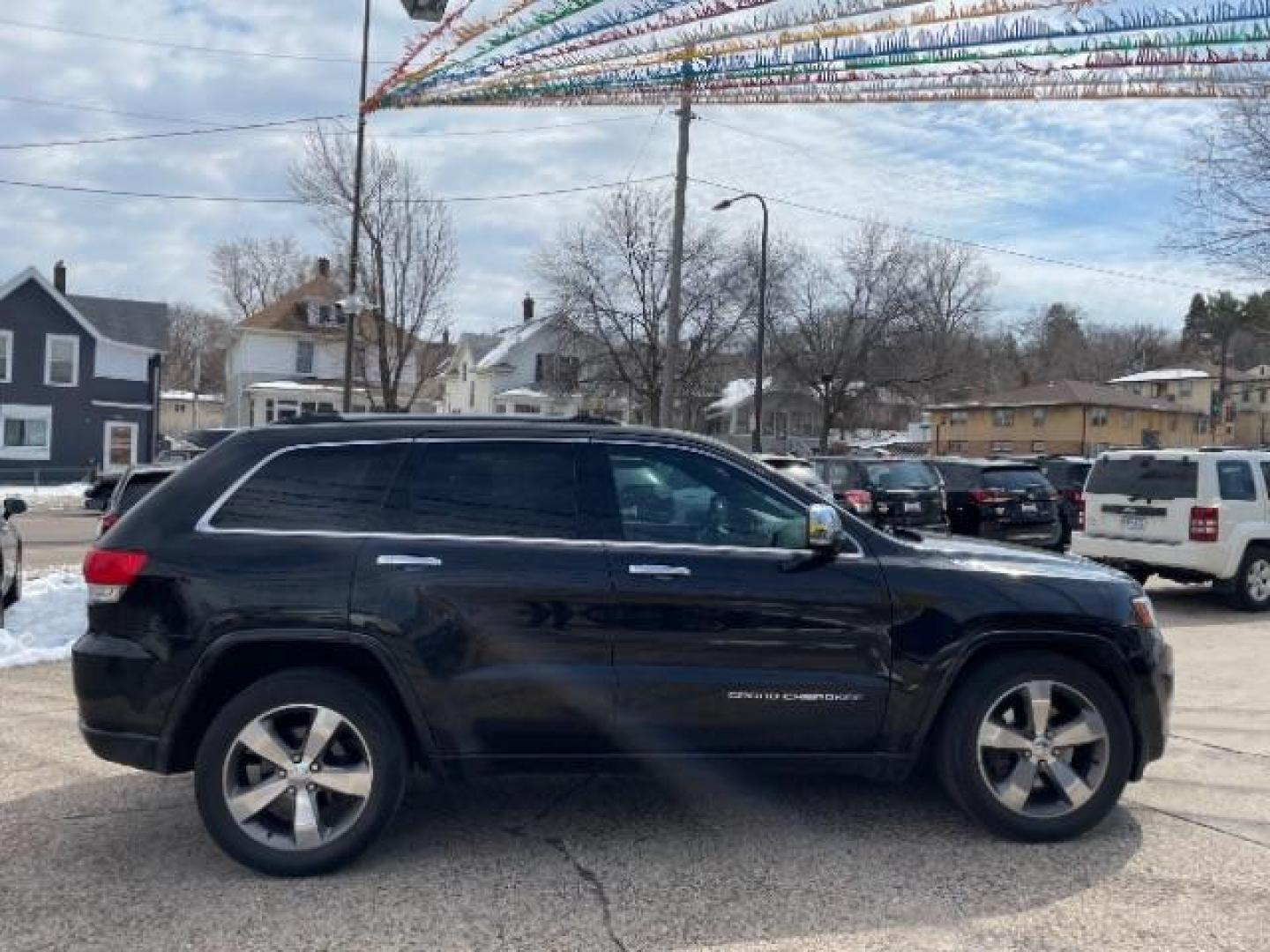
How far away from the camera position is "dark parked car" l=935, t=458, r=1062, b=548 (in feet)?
50.9

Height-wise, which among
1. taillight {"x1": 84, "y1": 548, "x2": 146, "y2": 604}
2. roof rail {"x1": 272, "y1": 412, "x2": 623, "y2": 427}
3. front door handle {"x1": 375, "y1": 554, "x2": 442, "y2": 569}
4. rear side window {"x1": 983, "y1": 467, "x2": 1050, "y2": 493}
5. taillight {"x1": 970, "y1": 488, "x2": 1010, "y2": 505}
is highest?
roof rail {"x1": 272, "y1": 412, "x2": 623, "y2": 427}

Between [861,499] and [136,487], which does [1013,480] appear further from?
[136,487]

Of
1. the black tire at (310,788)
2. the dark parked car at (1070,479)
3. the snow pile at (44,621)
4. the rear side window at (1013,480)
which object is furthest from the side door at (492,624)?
the dark parked car at (1070,479)

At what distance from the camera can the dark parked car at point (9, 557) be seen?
8711 mm

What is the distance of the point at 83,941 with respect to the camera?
3.60m

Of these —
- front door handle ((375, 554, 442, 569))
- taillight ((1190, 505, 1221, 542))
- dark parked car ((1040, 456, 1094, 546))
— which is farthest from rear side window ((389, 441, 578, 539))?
dark parked car ((1040, 456, 1094, 546))

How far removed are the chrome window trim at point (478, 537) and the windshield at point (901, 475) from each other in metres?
11.2

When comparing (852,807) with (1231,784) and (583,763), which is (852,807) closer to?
(583,763)

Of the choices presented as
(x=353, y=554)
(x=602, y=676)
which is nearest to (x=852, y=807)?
(x=602, y=676)

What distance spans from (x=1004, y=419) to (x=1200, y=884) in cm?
6971

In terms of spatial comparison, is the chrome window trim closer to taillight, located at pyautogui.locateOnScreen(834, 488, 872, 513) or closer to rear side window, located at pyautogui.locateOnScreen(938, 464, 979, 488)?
taillight, located at pyautogui.locateOnScreen(834, 488, 872, 513)

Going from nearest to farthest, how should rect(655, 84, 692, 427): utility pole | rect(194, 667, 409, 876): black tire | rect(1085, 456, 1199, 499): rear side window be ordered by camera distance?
rect(194, 667, 409, 876): black tire, rect(1085, 456, 1199, 499): rear side window, rect(655, 84, 692, 427): utility pole

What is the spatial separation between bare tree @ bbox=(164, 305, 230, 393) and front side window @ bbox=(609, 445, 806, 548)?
312 ft

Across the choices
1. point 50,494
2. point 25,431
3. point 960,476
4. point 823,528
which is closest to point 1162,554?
point 960,476
